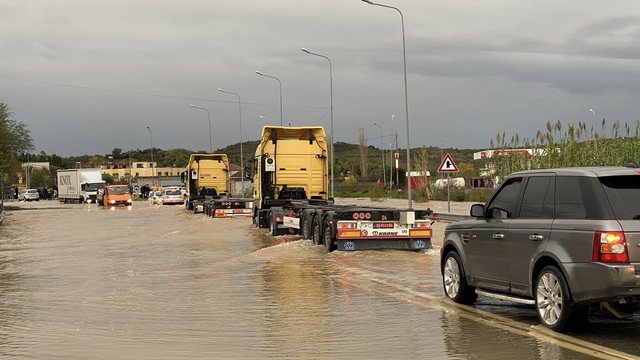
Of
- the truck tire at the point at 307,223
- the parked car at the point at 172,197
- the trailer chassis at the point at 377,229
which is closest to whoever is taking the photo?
the trailer chassis at the point at 377,229

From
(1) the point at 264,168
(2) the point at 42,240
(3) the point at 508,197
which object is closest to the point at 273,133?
(1) the point at 264,168

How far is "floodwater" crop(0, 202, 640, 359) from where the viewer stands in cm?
833

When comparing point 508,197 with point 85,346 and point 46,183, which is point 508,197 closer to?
point 85,346

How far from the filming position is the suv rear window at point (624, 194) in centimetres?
833

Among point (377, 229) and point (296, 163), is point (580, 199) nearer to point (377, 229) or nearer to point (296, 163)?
point (377, 229)

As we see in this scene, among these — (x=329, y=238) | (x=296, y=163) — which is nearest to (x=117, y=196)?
(x=296, y=163)

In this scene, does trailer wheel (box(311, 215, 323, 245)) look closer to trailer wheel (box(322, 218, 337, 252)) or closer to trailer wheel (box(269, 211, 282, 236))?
trailer wheel (box(322, 218, 337, 252))

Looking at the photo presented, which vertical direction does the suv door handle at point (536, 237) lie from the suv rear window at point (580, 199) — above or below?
below

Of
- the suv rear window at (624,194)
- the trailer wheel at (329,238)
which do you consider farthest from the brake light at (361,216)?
the suv rear window at (624,194)

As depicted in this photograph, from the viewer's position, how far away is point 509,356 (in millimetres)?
7758

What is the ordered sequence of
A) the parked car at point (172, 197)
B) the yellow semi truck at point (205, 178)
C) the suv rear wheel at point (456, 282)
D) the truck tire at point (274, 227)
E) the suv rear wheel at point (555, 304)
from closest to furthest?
the suv rear wheel at point (555, 304), the suv rear wheel at point (456, 282), the truck tire at point (274, 227), the yellow semi truck at point (205, 178), the parked car at point (172, 197)

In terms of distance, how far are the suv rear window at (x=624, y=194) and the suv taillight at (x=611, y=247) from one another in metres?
0.22

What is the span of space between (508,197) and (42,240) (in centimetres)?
2199

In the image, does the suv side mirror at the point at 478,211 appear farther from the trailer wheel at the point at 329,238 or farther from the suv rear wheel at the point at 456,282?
the trailer wheel at the point at 329,238
